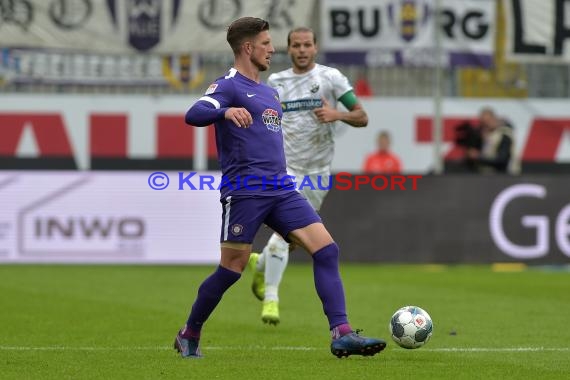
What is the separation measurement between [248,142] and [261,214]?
1.59 ft

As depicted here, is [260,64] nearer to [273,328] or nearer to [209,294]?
[209,294]

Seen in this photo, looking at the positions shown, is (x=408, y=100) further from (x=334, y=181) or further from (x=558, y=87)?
(x=334, y=181)

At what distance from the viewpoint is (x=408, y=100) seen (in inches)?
Answer: 987

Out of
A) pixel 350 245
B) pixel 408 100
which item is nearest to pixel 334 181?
pixel 350 245

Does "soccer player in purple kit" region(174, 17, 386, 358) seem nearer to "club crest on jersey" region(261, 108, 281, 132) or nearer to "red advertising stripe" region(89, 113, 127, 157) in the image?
"club crest on jersey" region(261, 108, 281, 132)

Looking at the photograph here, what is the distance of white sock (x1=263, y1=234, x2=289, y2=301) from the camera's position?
37.0 feet

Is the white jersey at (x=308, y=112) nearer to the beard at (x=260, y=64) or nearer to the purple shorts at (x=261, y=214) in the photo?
the beard at (x=260, y=64)

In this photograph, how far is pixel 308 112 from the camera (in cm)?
1175

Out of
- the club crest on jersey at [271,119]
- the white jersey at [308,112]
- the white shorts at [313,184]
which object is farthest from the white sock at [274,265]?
the club crest on jersey at [271,119]

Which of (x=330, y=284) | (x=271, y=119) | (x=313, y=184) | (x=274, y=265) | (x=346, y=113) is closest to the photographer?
(x=330, y=284)

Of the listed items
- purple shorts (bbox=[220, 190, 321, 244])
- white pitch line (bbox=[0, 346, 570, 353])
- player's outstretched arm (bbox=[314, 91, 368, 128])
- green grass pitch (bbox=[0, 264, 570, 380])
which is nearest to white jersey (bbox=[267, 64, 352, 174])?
player's outstretched arm (bbox=[314, 91, 368, 128])

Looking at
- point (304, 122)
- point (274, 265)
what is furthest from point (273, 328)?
point (304, 122)

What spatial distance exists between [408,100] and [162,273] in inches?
338

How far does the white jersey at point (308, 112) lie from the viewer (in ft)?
38.3
